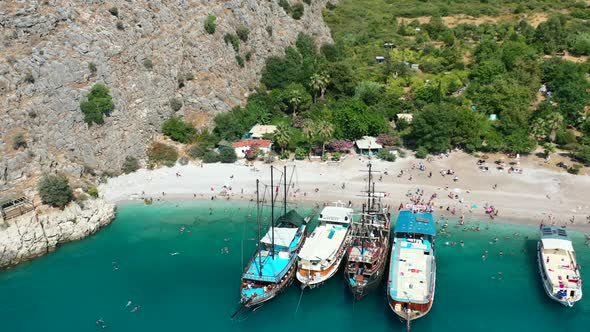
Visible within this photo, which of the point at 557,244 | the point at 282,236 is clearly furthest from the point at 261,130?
the point at 557,244

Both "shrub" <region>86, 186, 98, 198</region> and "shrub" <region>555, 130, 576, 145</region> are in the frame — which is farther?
"shrub" <region>555, 130, 576, 145</region>

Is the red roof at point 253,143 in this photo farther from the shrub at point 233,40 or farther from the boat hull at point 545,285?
the boat hull at point 545,285

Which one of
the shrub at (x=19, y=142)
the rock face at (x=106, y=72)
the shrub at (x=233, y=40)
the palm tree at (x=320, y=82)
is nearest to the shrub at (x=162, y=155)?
the rock face at (x=106, y=72)

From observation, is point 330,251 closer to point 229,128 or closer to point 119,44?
point 229,128

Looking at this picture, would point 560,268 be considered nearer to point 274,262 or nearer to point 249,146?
point 274,262

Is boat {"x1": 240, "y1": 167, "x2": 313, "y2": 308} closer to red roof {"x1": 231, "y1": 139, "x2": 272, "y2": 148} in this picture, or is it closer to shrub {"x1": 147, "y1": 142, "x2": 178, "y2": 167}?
red roof {"x1": 231, "y1": 139, "x2": 272, "y2": 148}

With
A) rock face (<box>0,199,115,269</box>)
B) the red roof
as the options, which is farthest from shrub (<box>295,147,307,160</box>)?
rock face (<box>0,199,115,269</box>)
